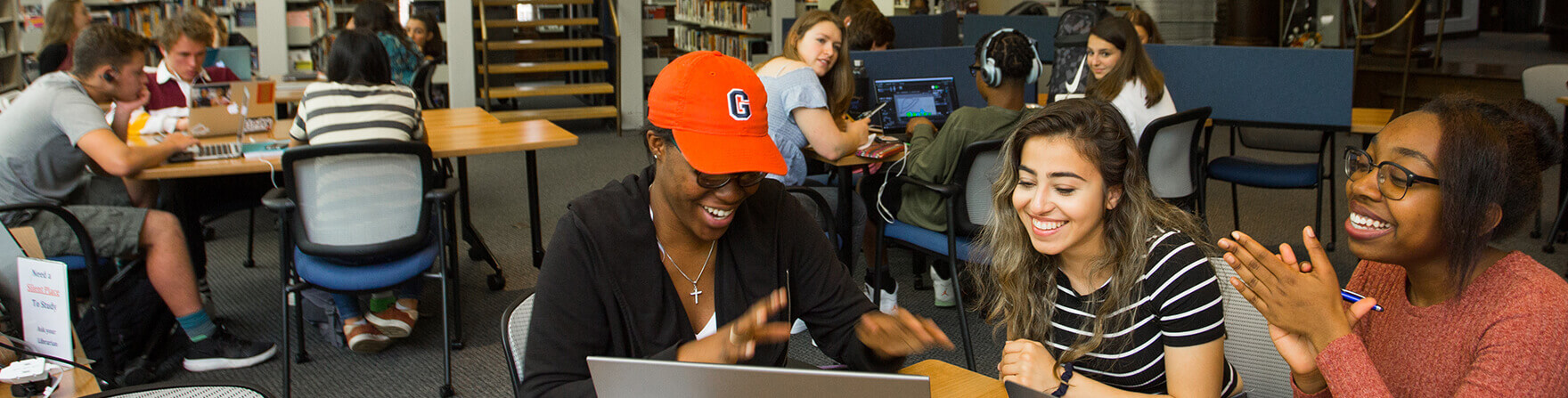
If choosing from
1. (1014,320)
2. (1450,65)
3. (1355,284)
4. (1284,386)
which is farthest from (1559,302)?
(1450,65)

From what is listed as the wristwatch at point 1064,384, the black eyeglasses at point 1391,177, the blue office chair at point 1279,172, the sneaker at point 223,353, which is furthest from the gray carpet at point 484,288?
the wristwatch at point 1064,384

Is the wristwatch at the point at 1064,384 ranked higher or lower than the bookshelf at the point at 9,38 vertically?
lower

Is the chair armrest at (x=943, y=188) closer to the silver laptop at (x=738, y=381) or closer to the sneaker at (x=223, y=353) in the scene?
the silver laptop at (x=738, y=381)

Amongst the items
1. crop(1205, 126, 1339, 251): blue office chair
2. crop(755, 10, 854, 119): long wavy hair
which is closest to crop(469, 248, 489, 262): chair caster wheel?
crop(755, 10, 854, 119): long wavy hair

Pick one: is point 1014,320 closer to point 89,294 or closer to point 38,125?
point 89,294

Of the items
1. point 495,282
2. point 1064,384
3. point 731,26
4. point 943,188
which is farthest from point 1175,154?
point 731,26

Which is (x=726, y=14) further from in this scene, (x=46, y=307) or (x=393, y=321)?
(x=46, y=307)

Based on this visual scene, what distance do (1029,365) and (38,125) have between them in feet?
9.19

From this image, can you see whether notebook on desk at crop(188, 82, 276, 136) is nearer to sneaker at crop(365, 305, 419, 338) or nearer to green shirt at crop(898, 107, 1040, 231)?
sneaker at crop(365, 305, 419, 338)

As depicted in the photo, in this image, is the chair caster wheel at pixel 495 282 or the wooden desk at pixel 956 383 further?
the chair caster wheel at pixel 495 282

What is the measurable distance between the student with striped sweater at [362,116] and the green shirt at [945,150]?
149 cm

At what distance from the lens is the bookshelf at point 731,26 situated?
759cm

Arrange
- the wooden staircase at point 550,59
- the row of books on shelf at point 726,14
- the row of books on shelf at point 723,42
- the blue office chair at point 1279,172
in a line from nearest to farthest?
the blue office chair at point 1279,172, the wooden staircase at point 550,59, the row of books on shelf at point 726,14, the row of books on shelf at point 723,42

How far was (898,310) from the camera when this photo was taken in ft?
4.52
